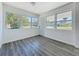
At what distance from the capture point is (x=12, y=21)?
692 cm

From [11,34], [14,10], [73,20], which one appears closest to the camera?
[73,20]

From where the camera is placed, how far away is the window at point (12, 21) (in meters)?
6.39

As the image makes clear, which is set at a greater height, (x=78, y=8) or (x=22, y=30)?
(x=78, y=8)

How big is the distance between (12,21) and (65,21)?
3.40m

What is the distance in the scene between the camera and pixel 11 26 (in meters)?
6.72

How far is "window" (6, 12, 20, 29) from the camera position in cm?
639

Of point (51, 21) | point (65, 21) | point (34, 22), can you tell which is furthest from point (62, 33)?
point (34, 22)

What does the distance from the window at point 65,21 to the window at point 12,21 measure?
9.48 ft

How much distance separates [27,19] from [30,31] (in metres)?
1.08

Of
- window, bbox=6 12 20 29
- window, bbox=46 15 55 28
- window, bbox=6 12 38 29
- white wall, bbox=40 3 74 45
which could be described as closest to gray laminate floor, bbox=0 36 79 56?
white wall, bbox=40 3 74 45

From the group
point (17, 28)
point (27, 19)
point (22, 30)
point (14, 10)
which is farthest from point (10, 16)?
point (27, 19)

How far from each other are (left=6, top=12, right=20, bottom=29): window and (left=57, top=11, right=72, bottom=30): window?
289cm

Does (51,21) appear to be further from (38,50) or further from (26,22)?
(38,50)

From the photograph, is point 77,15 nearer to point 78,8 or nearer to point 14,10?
point 78,8
